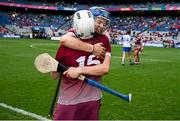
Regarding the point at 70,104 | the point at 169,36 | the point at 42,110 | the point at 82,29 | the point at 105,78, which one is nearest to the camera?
the point at 82,29

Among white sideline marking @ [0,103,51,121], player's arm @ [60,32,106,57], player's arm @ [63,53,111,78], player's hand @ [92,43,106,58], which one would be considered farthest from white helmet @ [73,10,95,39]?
white sideline marking @ [0,103,51,121]

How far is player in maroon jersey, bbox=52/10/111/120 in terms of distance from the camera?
4539mm

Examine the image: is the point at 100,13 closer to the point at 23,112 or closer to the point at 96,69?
the point at 96,69

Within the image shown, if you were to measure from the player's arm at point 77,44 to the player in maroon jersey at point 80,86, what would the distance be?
0.34ft

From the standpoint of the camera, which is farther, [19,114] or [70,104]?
[19,114]

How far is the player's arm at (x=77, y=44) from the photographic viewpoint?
434 cm

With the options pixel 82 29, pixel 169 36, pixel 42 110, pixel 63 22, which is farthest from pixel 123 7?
pixel 82 29

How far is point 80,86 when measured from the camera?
15.3ft

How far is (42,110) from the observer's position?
353 inches

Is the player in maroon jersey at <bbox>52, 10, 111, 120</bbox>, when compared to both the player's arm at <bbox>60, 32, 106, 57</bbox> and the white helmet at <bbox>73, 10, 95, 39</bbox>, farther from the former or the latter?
the white helmet at <bbox>73, 10, 95, 39</bbox>

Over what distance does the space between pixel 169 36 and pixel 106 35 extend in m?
49.3

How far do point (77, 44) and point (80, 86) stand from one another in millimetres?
597

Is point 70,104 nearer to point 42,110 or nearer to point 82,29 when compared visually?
point 82,29

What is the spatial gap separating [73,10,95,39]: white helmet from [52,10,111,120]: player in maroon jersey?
0.31 m
